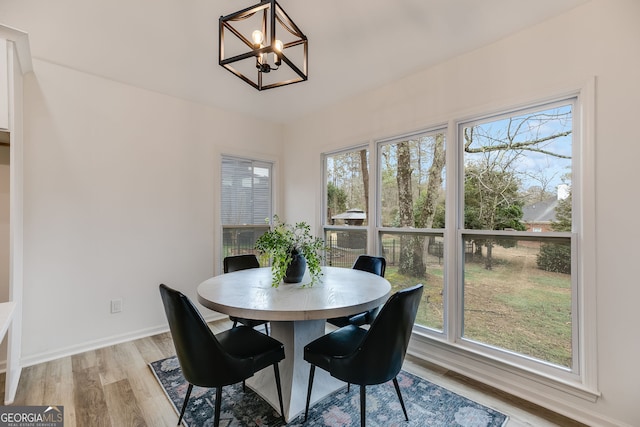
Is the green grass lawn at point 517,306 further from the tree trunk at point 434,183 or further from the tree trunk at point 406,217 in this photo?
the tree trunk at point 434,183

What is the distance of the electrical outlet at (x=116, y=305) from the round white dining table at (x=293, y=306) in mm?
1456

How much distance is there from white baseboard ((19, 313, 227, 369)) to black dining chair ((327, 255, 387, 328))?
2021 mm


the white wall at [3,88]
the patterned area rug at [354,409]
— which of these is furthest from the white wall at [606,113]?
the white wall at [3,88]

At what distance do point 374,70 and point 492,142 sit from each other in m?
1.27

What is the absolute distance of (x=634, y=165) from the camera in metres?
1.68

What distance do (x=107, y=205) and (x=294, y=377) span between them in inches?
97.2

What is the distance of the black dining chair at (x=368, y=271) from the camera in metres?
2.32

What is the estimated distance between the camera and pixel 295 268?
2.13 m

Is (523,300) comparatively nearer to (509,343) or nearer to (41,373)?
(509,343)

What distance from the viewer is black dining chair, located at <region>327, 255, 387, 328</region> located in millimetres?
2318

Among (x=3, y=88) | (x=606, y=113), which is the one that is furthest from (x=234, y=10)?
(x=606, y=113)

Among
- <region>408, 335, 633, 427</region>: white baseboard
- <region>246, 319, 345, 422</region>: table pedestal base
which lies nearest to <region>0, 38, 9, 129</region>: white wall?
<region>246, 319, 345, 422</region>: table pedestal base

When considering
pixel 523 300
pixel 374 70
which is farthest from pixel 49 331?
pixel 523 300

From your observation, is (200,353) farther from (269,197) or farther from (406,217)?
(269,197)
